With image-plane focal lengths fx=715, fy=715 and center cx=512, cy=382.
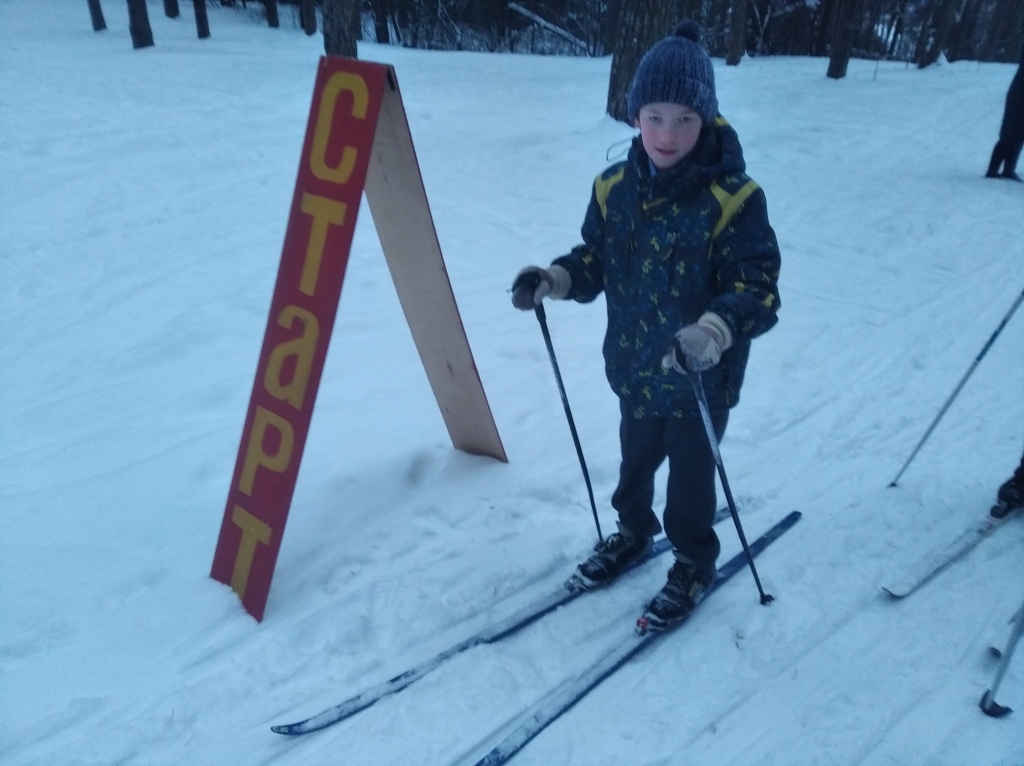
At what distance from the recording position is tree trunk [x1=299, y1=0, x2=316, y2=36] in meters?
15.1

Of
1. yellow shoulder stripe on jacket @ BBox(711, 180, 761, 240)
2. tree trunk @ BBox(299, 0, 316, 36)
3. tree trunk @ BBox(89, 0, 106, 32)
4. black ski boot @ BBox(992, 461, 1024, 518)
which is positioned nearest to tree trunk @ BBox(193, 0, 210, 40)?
tree trunk @ BBox(89, 0, 106, 32)

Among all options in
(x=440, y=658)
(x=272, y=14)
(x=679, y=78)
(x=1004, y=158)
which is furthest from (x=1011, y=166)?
(x=272, y=14)

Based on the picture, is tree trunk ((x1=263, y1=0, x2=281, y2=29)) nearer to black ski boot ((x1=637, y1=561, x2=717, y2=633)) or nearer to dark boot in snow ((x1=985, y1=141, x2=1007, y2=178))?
dark boot in snow ((x1=985, y1=141, x2=1007, y2=178))

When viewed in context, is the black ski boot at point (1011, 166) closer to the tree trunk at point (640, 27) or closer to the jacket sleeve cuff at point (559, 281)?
the tree trunk at point (640, 27)

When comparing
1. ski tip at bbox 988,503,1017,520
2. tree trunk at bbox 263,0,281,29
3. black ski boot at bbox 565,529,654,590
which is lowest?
black ski boot at bbox 565,529,654,590

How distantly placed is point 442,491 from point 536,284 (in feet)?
4.02

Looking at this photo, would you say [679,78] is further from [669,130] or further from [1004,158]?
[1004,158]

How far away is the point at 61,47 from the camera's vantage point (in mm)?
10836

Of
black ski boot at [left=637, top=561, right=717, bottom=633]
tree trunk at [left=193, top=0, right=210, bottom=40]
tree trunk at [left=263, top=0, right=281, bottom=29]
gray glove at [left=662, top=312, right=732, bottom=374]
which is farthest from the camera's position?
tree trunk at [left=263, top=0, right=281, bottom=29]

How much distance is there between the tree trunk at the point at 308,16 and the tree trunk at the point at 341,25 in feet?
27.5

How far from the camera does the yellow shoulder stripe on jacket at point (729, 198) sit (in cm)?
200

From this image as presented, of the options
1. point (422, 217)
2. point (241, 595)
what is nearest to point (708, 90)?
point (422, 217)

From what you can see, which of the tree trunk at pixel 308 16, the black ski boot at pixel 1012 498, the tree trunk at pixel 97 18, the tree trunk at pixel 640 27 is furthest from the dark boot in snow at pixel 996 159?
the tree trunk at pixel 97 18

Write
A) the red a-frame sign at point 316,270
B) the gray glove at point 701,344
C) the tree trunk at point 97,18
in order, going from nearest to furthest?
the gray glove at point 701,344 → the red a-frame sign at point 316,270 → the tree trunk at point 97,18
